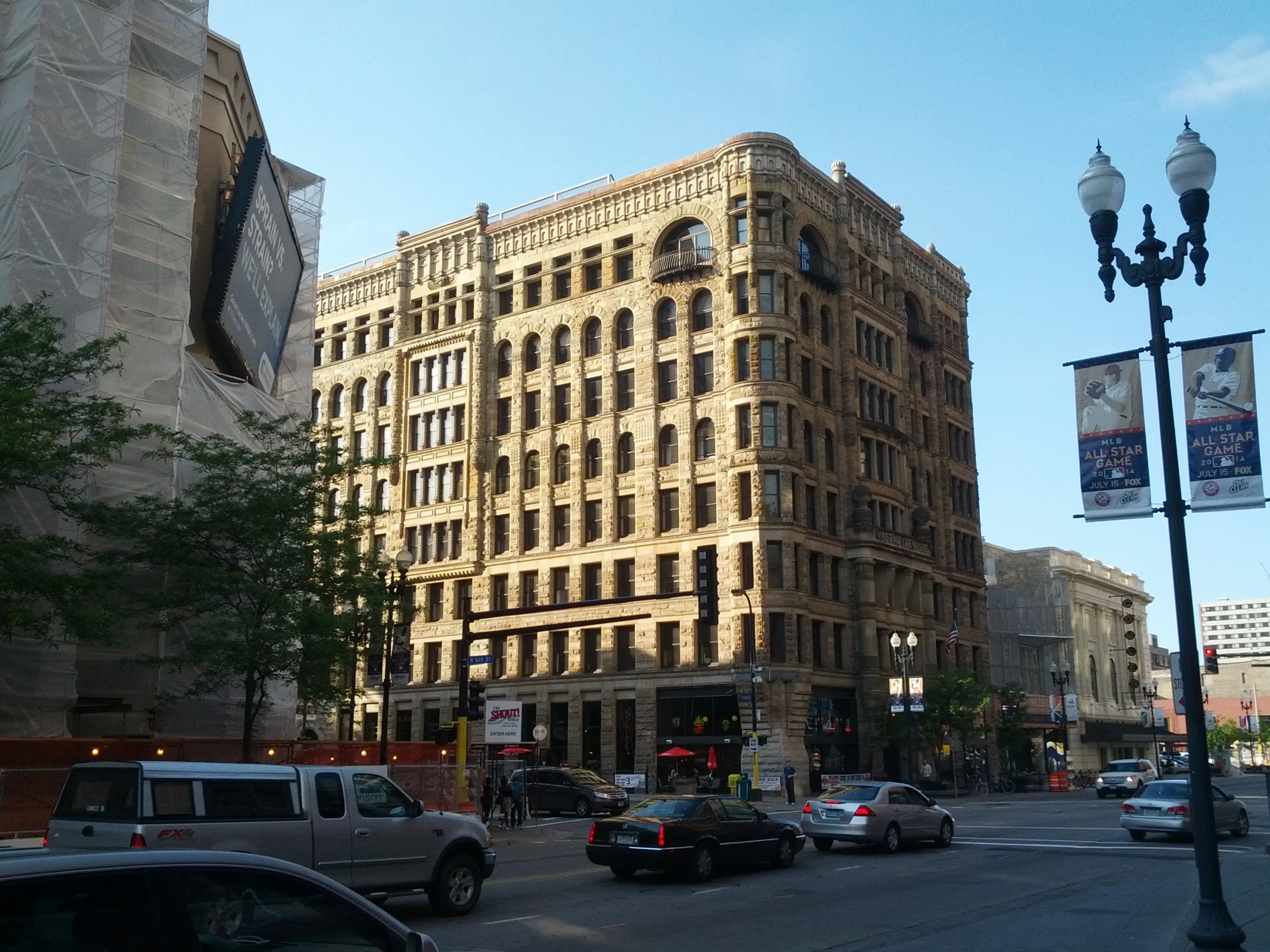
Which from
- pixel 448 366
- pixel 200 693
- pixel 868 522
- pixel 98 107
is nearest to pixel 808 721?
pixel 868 522

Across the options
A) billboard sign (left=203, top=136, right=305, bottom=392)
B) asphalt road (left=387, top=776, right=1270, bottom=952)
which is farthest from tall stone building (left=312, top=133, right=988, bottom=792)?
asphalt road (left=387, top=776, right=1270, bottom=952)

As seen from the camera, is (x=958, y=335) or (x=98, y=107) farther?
(x=958, y=335)

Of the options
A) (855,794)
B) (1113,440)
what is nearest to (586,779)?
(855,794)

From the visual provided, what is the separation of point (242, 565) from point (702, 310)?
3757cm

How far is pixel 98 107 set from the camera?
2898 cm

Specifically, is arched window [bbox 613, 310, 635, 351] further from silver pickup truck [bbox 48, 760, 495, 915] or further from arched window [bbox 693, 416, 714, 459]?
silver pickup truck [bbox 48, 760, 495, 915]

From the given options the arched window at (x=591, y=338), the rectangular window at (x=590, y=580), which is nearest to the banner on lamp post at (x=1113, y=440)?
the rectangular window at (x=590, y=580)

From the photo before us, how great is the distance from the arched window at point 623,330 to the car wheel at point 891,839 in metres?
44.1

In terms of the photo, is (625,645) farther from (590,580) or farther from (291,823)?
(291,823)

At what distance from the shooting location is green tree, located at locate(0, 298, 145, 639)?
22359 millimetres

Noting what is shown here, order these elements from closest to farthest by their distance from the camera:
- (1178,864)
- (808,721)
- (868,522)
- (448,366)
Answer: (1178,864)
(808,721)
(868,522)
(448,366)

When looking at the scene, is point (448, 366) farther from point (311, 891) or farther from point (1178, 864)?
point (311, 891)

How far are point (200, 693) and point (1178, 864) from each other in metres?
21.4

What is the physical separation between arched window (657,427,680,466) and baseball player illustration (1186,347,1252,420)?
163ft
